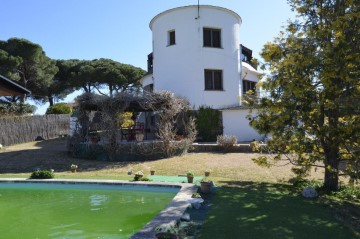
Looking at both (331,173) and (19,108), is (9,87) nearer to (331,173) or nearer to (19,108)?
Result: (331,173)

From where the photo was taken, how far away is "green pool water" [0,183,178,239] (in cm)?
755

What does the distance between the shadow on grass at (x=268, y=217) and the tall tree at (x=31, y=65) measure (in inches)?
1414

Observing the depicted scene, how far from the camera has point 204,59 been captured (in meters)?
24.9

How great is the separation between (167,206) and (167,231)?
2.26 m

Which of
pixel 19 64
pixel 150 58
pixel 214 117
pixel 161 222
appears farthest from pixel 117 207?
pixel 19 64

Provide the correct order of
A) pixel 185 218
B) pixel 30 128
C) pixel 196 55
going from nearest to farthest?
pixel 185 218
pixel 196 55
pixel 30 128

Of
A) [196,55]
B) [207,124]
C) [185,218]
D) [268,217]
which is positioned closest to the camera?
[185,218]

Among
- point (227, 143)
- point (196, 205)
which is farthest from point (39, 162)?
point (196, 205)

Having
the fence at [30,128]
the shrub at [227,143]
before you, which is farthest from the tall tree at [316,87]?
the fence at [30,128]

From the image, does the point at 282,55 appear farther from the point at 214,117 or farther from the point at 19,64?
the point at 19,64

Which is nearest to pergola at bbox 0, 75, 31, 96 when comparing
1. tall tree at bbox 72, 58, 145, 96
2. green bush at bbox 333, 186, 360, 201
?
green bush at bbox 333, 186, 360, 201

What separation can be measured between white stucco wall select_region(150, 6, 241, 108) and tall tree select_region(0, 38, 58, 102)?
20.9 meters

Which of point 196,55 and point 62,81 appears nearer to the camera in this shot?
point 196,55

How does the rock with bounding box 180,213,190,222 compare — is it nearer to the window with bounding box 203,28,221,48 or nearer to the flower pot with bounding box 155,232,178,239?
the flower pot with bounding box 155,232,178,239
